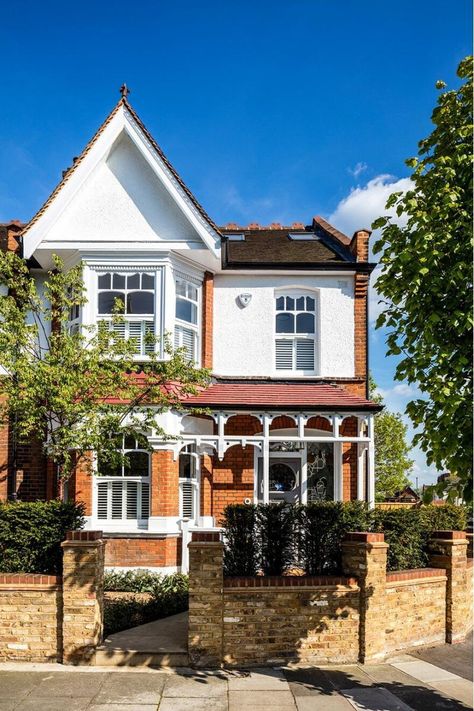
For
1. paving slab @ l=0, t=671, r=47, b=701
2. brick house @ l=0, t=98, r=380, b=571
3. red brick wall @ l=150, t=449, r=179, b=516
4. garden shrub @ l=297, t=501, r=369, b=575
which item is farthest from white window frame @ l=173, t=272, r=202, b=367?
paving slab @ l=0, t=671, r=47, b=701

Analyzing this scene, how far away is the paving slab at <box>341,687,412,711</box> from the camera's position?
734cm

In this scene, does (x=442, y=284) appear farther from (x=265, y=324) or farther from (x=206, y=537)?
(x=265, y=324)

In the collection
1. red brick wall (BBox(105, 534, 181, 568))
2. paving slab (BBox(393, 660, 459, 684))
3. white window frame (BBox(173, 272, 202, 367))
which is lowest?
paving slab (BBox(393, 660, 459, 684))

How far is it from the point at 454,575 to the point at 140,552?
6.20m

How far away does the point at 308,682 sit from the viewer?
8141mm

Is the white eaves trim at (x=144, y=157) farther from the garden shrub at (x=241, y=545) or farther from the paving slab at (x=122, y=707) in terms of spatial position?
the paving slab at (x=122, y=707)

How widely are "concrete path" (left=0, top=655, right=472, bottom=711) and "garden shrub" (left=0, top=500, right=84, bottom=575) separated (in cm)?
125

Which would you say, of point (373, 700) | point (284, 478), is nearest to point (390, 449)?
point (284, 478)

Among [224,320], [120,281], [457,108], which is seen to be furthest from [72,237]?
[457,108]

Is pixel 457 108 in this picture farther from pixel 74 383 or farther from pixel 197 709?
pixel 197 709

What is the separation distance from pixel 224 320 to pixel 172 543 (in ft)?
18.2

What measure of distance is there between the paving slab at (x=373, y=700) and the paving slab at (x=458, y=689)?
72 centimetres

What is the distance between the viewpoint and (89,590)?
28.1 ft

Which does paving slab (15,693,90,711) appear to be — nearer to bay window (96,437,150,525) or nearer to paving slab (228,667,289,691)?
paving slab (228,667,289,691)
